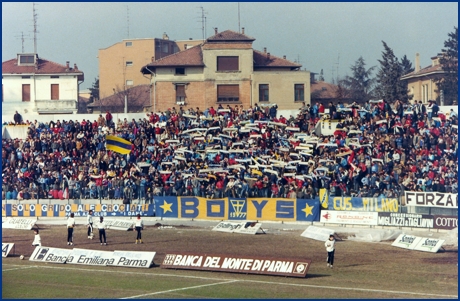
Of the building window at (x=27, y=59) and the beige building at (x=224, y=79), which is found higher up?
the building window at (x=27, y=59)

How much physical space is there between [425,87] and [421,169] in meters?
27.4

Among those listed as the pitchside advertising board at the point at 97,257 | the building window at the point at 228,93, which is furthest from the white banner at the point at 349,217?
the building window at the point at 228,93

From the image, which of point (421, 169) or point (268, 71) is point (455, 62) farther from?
point (421, 169)

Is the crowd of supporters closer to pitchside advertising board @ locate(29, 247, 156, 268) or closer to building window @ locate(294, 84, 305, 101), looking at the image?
building window @ locate(294, 84, 305, 101)

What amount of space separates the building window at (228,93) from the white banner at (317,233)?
82.3ft

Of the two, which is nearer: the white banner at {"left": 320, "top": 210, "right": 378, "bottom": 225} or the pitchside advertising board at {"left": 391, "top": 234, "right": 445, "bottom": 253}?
the pitchside advertising board at {"left": 391, "top": 234, "right": 445, "bottom": 253}

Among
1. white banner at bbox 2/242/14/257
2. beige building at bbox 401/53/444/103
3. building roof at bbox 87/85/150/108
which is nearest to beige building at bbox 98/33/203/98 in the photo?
building roof at bbox 87/85/150/108

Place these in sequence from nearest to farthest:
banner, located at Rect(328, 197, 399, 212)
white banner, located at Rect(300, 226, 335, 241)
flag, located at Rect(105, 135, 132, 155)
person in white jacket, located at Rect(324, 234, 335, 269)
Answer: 1. person in white jacket, located at Rect(324, 234, 335, 269)
2. white banner, located at Rect(300, 226, 335, 241)
3. banner, located at Rect(328, 197, 399, 212)
4. flag, located at Rect(105, 135, 132, 155)

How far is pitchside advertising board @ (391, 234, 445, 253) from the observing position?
36.1 metres

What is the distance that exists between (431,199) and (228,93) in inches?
1143

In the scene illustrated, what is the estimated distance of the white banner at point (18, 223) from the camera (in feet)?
160

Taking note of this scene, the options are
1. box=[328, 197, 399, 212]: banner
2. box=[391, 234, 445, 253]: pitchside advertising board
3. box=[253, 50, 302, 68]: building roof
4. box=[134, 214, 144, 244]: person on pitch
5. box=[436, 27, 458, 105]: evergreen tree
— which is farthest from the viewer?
box=[253, 50, 302, 68]: building roof

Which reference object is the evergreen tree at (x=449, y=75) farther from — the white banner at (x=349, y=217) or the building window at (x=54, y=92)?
the building window at (x=54, y=92)

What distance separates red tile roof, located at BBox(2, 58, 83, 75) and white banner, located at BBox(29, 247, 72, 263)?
40.6m
